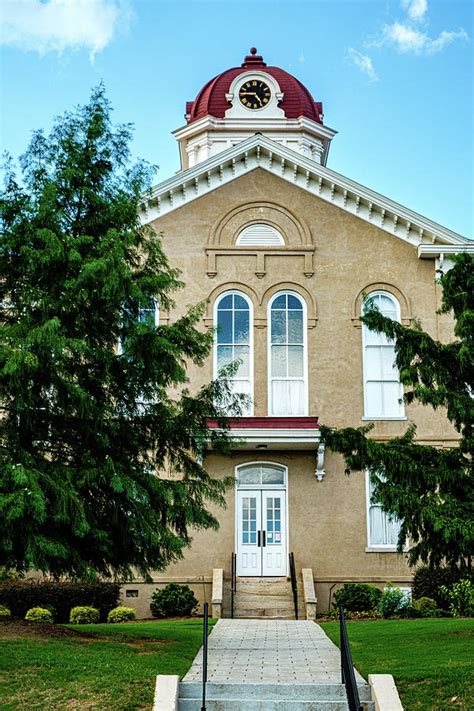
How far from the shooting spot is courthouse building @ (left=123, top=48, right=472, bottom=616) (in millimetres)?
23938

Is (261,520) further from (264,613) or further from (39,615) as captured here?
(39,615)

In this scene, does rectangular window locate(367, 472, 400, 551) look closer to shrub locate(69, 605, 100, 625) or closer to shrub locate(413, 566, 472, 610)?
shrub locate(413, 566, 472, 610)

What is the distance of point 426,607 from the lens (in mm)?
22094

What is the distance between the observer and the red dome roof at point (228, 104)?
35562 mm

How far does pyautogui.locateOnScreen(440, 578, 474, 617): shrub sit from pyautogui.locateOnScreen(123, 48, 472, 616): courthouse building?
82.8 inches

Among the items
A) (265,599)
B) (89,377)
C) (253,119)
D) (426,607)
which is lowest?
(426,607)

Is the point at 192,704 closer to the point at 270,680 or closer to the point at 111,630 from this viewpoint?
the point at 270,680

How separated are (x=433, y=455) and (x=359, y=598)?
9.14 m

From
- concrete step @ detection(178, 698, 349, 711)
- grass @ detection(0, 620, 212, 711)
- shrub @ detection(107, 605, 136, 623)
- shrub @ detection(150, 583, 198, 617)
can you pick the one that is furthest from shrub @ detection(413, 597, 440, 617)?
concrete step @ detection(178, 698, 349, 711)

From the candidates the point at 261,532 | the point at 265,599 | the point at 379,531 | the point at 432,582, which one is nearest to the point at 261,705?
the point at 265,599

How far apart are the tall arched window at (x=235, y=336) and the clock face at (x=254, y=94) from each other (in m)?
12.5

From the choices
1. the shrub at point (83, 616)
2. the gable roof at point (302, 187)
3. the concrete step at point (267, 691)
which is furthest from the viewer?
the gable roof at point (302, 187)

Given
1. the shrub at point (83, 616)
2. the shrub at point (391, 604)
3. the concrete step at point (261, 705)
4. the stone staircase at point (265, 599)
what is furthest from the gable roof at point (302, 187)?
the concrete step at point (261, 705)

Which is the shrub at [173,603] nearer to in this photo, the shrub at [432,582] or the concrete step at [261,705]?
the shrub at [432,582]
